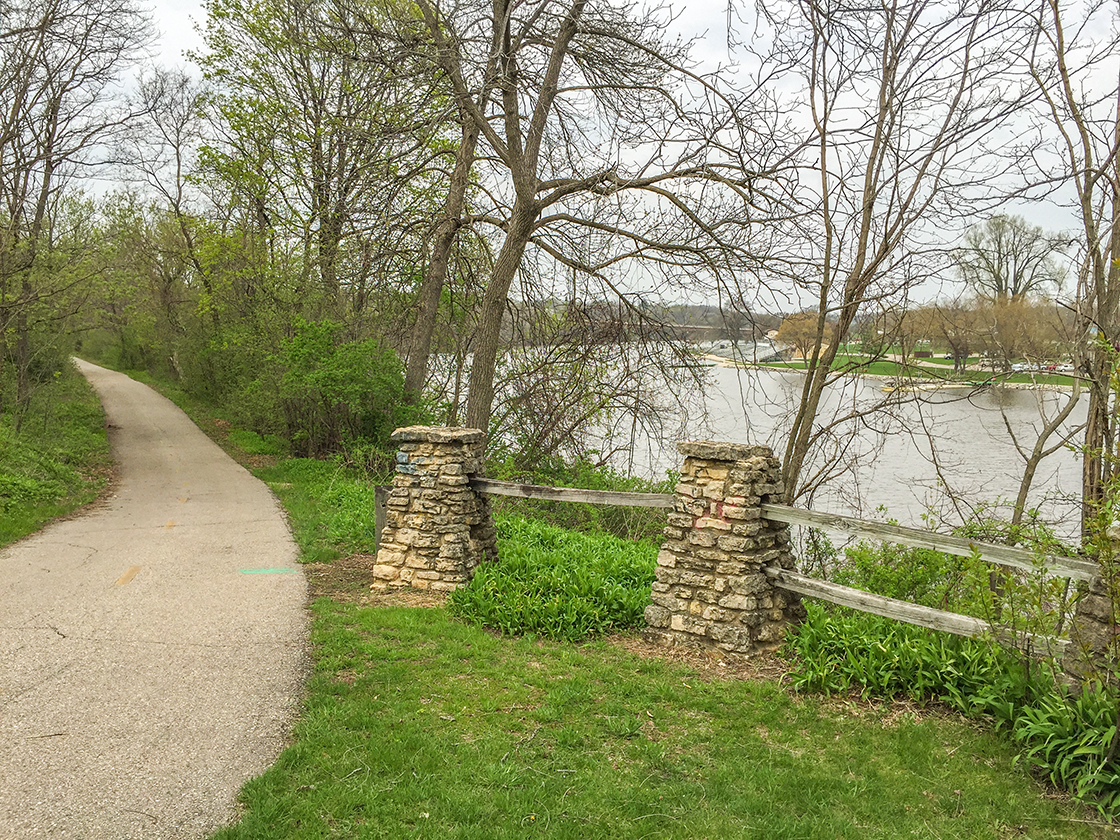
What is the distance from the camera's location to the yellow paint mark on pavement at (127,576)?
316 inches

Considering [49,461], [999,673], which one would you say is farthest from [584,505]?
[49,461]

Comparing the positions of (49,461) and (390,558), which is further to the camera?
(49,461)

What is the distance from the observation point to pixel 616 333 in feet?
41.8

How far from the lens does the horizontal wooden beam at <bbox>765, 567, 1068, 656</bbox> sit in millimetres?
4391

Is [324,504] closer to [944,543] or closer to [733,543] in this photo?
[733,543]

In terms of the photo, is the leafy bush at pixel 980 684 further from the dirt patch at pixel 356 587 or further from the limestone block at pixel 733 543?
the dirt patch at pixel 356 587

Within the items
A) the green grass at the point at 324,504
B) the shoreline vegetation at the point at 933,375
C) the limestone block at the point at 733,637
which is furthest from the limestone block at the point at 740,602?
the green grass at the point at 324,504

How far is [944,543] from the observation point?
493 centimetres

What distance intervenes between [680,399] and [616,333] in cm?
153

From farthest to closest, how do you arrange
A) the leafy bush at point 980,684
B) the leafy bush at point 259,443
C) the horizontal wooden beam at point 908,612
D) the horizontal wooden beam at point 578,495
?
1. the leafy bush at point 259,443
2. the horizontal wooden beam at point 578,495
3. the horizontal wooden beam at point 908,612
4. the leafy bush at point 980,684

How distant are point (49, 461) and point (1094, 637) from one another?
1604cm

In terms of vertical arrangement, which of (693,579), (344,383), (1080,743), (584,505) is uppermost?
(344,383)

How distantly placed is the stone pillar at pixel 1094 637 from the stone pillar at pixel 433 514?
518 cm

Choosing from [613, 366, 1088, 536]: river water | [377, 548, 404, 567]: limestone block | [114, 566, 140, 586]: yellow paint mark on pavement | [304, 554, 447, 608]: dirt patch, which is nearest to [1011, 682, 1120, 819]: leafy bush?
[304, 554, 447, 608]: dirt patch
